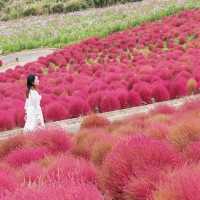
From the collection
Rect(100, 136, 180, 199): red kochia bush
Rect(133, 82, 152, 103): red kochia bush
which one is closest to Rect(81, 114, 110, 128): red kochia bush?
Rect(133, 82, 152, 103): red kochia bush

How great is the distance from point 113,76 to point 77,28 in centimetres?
3069

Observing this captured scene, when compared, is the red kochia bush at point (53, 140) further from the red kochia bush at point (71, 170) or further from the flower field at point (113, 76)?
the flower field at point (113, 76)

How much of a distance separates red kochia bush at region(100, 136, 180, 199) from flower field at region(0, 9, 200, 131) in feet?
29.4

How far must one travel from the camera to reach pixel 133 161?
22.7 ft

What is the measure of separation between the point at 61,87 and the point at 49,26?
1505 inches

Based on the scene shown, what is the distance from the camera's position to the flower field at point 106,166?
5676 millimetres

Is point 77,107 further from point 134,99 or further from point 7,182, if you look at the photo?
point 7,182

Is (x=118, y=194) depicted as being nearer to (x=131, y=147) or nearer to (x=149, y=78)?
(x=131, y=147)

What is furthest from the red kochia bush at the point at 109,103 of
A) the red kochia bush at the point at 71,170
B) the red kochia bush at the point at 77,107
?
the red kochia bush at the point at 71,170

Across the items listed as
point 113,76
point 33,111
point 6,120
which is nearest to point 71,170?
point 33,111

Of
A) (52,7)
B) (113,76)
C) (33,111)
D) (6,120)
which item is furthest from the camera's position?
(52,7)

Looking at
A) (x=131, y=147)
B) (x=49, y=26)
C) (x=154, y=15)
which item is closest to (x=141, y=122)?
(x=131, y=147)

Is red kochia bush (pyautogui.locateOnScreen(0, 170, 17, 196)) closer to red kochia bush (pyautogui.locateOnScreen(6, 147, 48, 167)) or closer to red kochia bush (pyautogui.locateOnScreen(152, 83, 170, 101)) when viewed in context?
red kochia bush (pyautogui.locateOnScreen(6, 147, 48, 167))

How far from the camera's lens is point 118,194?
7043 millimetres
